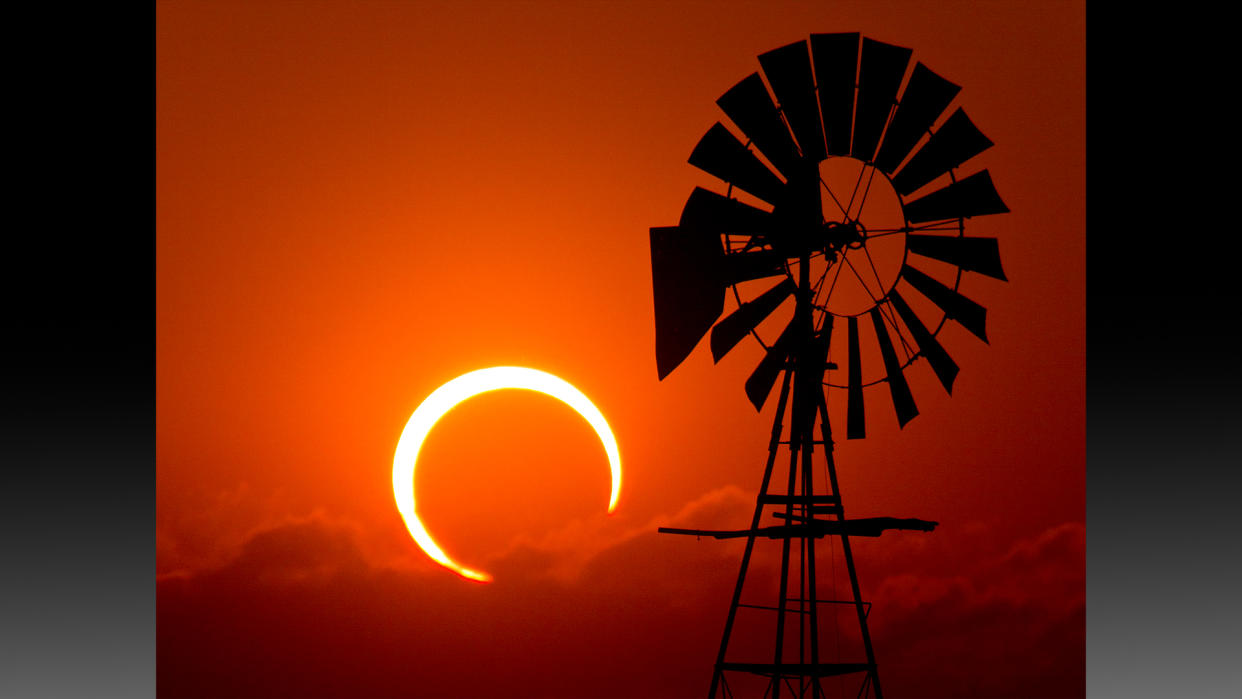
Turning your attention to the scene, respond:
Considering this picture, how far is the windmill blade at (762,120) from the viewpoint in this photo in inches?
149

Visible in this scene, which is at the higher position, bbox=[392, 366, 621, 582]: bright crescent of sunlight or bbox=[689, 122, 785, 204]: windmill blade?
bbox=[689, 122, 785, 204]: windmill blade

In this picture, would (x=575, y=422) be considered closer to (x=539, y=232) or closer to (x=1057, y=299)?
(x=539, y=232)

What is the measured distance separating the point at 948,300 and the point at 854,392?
42 cm

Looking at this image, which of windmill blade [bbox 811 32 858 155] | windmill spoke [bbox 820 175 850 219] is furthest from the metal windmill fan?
windmill spoke [bbox 820 175 850 219]

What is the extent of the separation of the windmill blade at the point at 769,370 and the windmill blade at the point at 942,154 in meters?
0.58

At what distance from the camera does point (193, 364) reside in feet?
14.1

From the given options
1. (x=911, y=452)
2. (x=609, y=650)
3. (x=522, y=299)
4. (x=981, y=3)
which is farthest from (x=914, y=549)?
(x=981, y=3)

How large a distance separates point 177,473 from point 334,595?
695mm

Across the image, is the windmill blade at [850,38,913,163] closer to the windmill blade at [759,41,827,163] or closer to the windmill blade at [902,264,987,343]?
the windmill blade at [759,41,827,163]

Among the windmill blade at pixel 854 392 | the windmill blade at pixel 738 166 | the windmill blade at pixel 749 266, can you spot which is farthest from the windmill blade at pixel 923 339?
the windmill blade at pixel 738 166

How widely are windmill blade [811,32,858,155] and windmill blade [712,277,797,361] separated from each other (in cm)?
46

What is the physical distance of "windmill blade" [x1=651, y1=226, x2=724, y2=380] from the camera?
149 inches

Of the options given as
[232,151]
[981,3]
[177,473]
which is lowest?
[177,473]

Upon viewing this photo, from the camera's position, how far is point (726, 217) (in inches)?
150
